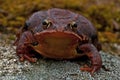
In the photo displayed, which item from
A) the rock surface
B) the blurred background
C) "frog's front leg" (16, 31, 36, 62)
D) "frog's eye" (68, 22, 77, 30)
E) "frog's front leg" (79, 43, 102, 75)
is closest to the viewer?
the rock surface

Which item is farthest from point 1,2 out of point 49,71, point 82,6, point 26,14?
point 49,71

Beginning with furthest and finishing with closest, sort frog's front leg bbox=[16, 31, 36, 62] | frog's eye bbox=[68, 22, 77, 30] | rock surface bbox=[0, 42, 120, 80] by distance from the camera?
1. frog's front leg bbox=[16, 31, 36, 62]
2. frog's eye bbox=[68, 22, 77, 30]
3. rock surface bbox=[0, 42, 120, 80]

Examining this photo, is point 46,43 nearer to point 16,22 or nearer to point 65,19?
point 65,19

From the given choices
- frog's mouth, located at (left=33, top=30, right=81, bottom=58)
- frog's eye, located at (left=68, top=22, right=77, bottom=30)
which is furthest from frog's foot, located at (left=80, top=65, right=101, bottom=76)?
frog's eye, located at (left=68, top=22, right=77, bottom=30)

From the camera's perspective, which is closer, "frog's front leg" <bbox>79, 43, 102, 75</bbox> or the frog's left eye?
the frog's left eye

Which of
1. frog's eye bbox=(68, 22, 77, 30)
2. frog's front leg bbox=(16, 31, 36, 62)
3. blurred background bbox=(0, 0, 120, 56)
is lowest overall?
blurred background bbox=(0, 0, 120, 56)

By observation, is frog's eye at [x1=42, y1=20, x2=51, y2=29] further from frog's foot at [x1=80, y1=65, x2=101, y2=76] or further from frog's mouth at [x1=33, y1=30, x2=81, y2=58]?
frog's foot at [x1=80, y1=65, x2=101, y2=76]

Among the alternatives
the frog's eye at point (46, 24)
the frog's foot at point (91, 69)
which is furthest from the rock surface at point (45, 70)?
the frog's eye at point (46, 24)

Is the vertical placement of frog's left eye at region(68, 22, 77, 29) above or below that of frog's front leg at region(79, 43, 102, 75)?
above
